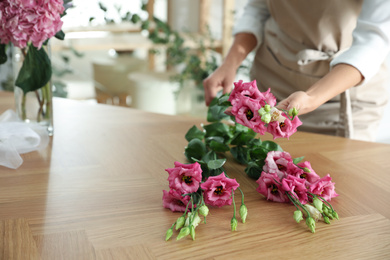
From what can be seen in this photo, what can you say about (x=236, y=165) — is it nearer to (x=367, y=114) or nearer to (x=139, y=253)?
(x=139, y=253)

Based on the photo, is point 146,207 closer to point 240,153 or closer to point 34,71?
point 240,153

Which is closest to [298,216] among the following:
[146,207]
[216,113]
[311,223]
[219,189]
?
[311,223]

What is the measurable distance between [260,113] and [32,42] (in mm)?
581

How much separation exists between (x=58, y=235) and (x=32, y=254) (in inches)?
2.4

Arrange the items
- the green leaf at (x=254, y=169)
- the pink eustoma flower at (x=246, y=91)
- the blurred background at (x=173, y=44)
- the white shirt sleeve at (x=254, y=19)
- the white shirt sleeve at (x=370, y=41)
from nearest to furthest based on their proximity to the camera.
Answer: the pink eustoma flower at (x=246, y=91) < the green leaf at (x=254, y=169) < the white shirt sleeve at (x=370, y=41) < the white shirt sleeve at (x=254, y=19) < the blurred background at (x=173, y=44)

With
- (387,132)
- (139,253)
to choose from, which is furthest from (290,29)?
(139,253)

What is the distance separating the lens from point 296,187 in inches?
33.8

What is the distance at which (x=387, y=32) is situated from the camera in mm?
1223

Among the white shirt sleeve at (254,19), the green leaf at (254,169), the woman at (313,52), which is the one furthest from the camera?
the white shirt sleeve at (254,19)

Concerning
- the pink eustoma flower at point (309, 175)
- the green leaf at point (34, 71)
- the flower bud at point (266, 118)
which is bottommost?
the pink eustoma flower at point (309, 175)

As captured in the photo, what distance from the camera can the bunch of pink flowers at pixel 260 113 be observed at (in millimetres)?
A: 812

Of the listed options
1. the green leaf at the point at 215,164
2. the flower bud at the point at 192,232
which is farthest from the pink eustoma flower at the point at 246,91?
the flower bud at the point at 192,232

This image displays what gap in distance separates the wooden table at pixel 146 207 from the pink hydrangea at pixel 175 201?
12 mm

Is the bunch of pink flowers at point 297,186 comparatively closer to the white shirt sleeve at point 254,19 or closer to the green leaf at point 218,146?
the green leaf at point 218,146
